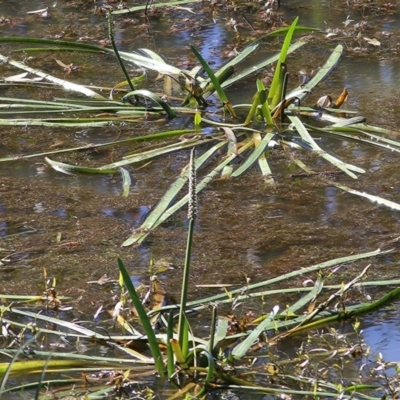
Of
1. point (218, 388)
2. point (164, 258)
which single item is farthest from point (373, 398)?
point (164, 258)

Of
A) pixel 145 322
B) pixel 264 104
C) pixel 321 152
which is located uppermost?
pixel 145 322

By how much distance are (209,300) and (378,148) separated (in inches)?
48.3

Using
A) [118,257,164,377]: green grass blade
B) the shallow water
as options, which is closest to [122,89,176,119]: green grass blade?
the shallow water

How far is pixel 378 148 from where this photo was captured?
3.45 meters

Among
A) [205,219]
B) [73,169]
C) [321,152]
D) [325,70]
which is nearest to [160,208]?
[205,219]

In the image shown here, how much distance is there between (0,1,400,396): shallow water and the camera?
8.78 feet

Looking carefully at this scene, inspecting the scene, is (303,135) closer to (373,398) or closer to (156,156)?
(156,156)

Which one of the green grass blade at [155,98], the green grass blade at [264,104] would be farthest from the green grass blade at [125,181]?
the green grass blade at [264,104]

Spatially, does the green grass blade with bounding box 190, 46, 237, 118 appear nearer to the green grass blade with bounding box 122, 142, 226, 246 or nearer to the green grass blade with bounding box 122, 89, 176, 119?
the green grass blade with bounding box 122, 89, 176, 119

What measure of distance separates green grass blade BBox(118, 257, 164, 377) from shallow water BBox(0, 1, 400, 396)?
421 mm

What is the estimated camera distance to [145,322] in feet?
6.78

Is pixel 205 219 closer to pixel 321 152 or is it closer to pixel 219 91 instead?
pixel 321 152

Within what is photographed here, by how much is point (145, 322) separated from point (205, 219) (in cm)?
96

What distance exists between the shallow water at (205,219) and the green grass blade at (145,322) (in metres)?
0.42
